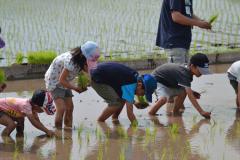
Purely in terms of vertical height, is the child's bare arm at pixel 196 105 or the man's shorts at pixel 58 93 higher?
the man's shorts at pixel 58 93

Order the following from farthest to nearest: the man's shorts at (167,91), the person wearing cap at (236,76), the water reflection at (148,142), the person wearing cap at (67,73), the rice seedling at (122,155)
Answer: the person wearing cap at (236,76) → the man's shorts at (167,91) → the person wearing cap at (67,73) → the water reflection at (148,142) → the rice seedling at (122,155)

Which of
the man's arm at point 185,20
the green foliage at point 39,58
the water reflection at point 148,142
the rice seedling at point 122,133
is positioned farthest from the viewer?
the green foliage at point 39,58

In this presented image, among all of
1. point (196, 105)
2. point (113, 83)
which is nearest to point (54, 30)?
point (113, 83)

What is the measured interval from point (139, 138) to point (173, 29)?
5.32 feet

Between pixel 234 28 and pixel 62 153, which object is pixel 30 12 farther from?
pixel 62 153

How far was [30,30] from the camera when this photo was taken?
12.7 metres

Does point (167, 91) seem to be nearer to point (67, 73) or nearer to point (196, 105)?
point (196, 105)

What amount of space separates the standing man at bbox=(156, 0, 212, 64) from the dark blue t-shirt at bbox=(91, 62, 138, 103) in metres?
0.75

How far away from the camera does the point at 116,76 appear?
23.0ft

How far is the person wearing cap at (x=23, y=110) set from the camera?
6.30 m

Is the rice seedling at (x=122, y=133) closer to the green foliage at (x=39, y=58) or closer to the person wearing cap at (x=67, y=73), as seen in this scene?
the person wearing cap at (x=67, y=73)

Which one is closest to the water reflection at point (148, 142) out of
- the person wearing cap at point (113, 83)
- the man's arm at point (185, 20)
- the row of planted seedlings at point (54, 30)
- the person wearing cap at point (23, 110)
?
the person wearing cap at point (113, 83)

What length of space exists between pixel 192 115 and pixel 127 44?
14.3ft

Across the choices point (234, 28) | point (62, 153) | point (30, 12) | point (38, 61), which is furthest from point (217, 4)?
point (62, 153)
